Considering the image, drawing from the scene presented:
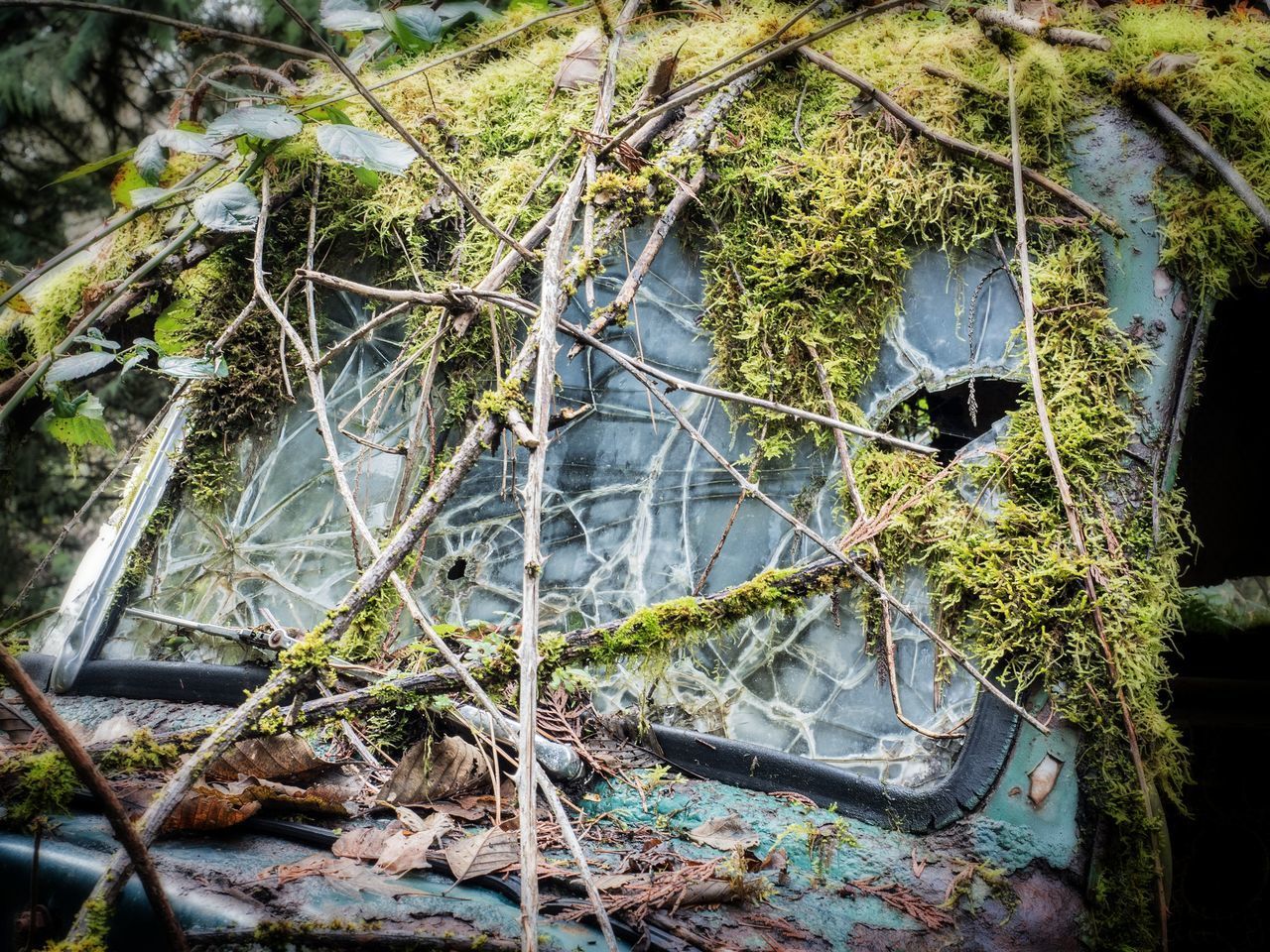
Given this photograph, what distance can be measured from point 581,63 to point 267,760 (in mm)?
2357

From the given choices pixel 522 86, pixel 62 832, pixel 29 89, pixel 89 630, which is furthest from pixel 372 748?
pixel 29 89

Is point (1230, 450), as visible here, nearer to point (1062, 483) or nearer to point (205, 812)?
point (1062, 483)

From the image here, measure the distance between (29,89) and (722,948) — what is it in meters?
6.04

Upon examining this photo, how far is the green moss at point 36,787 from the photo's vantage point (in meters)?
1.49

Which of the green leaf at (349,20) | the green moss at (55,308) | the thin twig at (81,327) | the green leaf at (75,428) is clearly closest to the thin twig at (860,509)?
the green leaf at (349,20)

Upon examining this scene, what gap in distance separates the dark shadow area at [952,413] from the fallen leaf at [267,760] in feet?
5.65

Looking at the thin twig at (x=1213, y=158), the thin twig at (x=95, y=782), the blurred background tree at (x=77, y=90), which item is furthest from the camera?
the blurred background tree at (x=77, y=90)

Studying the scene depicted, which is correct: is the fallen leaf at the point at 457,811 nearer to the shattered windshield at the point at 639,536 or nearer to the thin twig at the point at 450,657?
the thin twig at the point at 450,657

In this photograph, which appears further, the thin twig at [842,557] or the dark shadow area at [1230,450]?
the dark shadow area at [1230,450]

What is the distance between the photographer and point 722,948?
4.30ft

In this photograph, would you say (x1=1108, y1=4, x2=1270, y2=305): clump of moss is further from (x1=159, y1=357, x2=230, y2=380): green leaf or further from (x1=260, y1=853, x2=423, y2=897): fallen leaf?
(x1=159, y1=357, x2=230, y2=380): green leaf

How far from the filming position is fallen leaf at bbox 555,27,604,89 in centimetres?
264

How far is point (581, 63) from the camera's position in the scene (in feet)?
8.78

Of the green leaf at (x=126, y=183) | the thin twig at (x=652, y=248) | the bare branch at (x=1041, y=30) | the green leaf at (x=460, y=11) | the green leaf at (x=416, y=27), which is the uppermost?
the green leaf at (x=460, y=11)
